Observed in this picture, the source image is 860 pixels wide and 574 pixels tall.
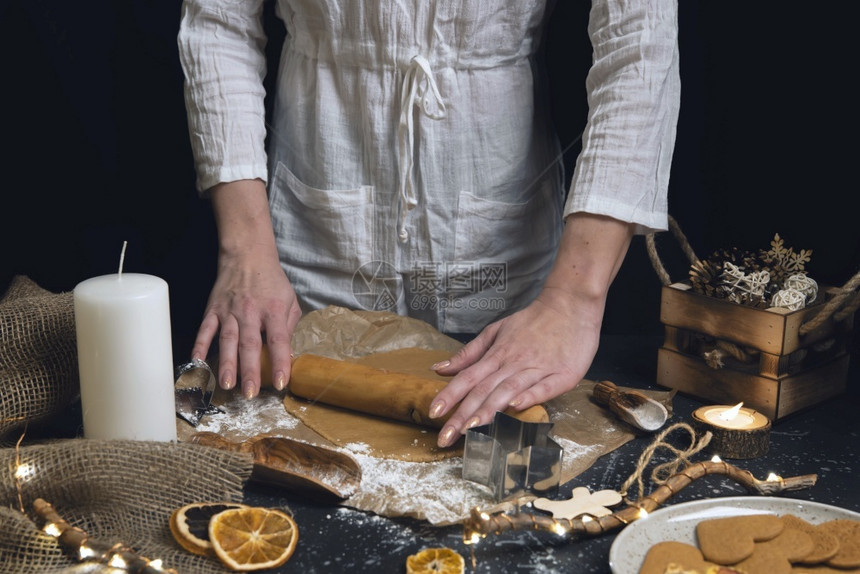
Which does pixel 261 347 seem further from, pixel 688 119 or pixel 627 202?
pixel 688 119

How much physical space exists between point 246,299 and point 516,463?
540mm

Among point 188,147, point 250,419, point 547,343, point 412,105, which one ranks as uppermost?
point 412,105

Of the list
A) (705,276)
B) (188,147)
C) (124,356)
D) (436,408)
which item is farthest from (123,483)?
(188,147)

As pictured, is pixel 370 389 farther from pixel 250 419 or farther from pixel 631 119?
pixel 631 119

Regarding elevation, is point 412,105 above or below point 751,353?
above

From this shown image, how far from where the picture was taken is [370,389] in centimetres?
121

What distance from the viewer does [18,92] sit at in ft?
5.84

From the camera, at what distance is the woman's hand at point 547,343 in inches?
Result: 45.0

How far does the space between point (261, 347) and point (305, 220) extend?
1.28 feet

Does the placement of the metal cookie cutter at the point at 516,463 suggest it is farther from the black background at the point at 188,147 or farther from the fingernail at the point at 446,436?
the black background at the point at 188,147

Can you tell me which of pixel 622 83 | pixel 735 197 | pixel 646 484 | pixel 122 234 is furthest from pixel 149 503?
pixel 735 197

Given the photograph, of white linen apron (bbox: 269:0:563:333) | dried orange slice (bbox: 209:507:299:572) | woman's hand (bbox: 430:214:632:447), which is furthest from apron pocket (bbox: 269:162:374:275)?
dried orange slice (bbox: 209:507:299:572)

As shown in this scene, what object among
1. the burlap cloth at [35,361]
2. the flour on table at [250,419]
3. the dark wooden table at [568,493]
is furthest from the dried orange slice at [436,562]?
the burlap cloth at [35,361]

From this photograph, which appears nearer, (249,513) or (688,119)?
(249,513)
